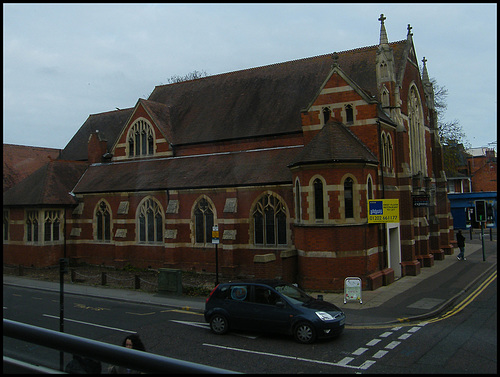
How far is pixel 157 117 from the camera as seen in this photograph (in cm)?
3055

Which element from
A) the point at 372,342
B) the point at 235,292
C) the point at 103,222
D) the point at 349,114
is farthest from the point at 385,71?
the point at 103,222

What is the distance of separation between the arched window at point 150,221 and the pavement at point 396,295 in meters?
5.84

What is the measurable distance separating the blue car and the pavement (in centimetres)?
233

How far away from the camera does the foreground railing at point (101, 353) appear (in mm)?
2447

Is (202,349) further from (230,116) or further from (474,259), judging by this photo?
(474,259)

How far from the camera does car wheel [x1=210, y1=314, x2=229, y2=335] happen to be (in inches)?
521

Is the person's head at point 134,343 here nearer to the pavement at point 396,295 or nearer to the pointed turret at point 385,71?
the pavement at point 396,295

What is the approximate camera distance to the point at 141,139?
30.8 metres

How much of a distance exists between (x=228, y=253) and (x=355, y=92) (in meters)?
10.8

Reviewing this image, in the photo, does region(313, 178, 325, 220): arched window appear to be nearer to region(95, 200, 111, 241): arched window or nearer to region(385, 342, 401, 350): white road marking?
region(385, 342, 401, 350): white road marking

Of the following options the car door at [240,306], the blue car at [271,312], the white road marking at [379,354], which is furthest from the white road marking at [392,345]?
the car door at [240,306]

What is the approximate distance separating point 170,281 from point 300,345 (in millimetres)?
9493

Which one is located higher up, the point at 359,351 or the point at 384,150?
the point at 384,150

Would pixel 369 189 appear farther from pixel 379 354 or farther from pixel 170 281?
pixel 379 354
